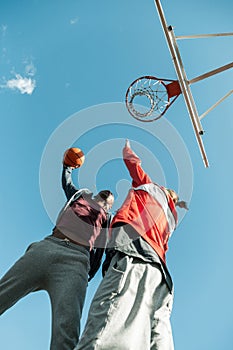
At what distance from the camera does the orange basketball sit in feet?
16.2

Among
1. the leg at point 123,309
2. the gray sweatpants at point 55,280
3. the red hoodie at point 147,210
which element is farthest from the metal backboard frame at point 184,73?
the leg at point 123,309

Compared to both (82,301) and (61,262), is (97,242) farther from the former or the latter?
(82,301)

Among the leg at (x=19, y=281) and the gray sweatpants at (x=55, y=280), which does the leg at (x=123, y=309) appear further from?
the leg at (x=19, y=281)

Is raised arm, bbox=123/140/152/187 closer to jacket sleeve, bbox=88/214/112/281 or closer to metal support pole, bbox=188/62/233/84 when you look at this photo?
jacket sleeve, bbox=88/214/112/281

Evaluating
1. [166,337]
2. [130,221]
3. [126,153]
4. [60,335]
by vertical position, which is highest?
[126,153]

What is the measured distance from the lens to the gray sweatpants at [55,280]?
301cm

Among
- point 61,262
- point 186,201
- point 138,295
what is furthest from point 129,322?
point 186,201

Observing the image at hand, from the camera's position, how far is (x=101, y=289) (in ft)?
9.70

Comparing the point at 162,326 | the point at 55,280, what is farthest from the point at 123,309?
the point at 55,280

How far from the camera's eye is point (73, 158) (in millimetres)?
4953

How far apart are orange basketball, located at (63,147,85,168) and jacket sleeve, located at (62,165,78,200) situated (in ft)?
0.27

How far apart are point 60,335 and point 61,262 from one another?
0.71 m

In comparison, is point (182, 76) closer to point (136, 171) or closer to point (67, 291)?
point (136, 171)

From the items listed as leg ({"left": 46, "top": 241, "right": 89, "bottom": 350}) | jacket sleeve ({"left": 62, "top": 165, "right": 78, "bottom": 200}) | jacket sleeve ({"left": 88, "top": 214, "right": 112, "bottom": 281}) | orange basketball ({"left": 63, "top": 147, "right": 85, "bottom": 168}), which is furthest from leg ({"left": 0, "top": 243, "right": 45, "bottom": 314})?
orange basketball ({"left": 63, "top": 147, "right": 85, "bottom": 168})
